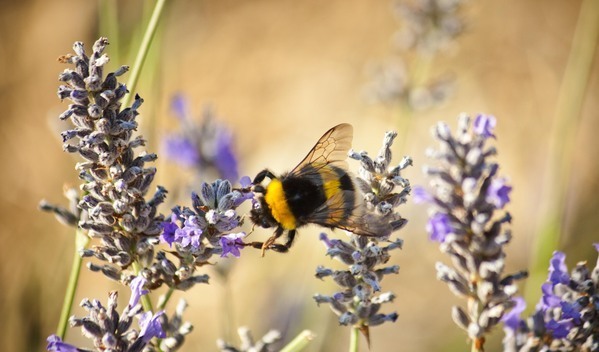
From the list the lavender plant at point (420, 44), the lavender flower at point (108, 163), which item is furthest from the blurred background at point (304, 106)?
the lavender flower at point (108, 163)

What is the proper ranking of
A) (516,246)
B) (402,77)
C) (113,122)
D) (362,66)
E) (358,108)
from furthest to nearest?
1. (362,66)
2. (358,108)
3. (516,246)
4. (402,77)
5. (113,122)

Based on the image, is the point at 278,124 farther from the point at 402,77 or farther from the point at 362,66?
the point at 402,77

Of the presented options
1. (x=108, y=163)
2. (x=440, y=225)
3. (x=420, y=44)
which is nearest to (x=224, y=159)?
(x=420, y=44)

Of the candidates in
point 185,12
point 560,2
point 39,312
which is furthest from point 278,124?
point 39,312

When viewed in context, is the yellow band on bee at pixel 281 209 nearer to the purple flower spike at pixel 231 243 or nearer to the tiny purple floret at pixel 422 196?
the purple flower spike at pixel 231 243

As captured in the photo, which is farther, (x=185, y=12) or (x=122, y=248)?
(x=185, y=12)

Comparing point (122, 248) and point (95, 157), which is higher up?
point (95, 157)
